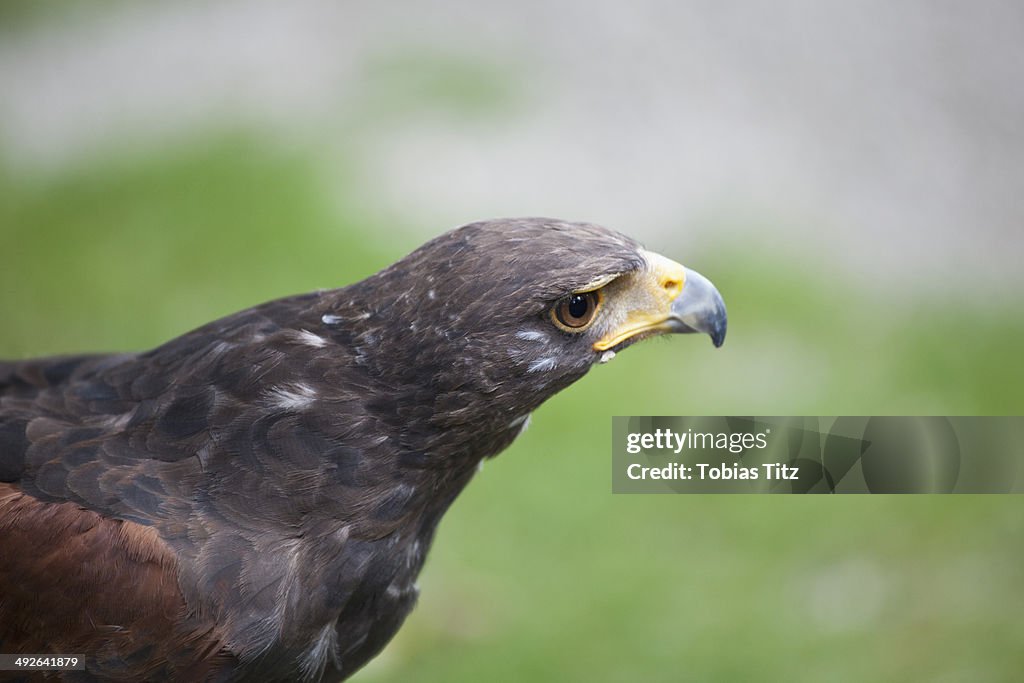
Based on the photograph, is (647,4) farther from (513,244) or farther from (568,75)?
(513,244)

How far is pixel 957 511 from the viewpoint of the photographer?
6461mm

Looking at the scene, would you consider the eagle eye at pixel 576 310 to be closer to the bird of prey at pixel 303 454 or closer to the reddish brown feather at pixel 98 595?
the bird of prey at pixel 303 454

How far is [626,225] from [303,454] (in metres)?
5.69

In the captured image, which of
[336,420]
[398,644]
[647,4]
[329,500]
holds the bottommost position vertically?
[398,644]

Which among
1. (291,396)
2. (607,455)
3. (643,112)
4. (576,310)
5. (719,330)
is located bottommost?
(607,455)

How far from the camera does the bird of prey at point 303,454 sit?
3.19 meters

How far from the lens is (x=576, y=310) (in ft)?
11.1

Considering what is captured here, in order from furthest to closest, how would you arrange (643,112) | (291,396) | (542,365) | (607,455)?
(643,112) < (607,455) < (291,396) < (542,365)

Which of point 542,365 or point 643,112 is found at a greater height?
point 643,112

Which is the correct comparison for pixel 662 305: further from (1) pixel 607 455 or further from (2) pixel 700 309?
(1) pixel 607 455

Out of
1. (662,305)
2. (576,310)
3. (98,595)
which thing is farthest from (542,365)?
(98,595)

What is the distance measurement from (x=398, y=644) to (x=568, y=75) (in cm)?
633

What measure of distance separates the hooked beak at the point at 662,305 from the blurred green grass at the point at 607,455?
2.57 m

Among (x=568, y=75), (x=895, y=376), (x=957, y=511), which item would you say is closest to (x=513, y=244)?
(x=957, y=511)
